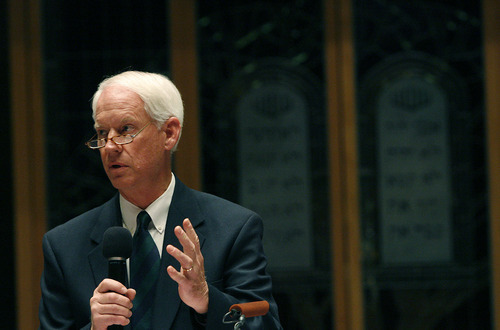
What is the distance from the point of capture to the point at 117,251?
1.70 m

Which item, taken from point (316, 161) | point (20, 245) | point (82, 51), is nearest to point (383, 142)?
point (316, 161)

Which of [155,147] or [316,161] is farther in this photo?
[316,161]

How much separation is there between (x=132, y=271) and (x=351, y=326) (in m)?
2.60

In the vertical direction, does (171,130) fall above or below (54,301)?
above

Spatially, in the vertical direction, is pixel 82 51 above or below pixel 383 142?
above

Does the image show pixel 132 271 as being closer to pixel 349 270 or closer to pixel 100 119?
pixel 100 119

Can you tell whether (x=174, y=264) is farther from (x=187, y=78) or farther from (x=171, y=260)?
(x=187, y=78)

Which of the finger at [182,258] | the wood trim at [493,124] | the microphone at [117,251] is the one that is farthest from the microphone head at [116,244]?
the wood trim at [493,124]

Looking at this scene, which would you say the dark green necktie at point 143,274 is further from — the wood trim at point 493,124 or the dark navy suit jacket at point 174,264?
the wood trim at point 493,124

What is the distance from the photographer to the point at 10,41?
4.40m

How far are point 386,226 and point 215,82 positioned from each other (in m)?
1.37

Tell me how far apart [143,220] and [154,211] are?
0.14 ft

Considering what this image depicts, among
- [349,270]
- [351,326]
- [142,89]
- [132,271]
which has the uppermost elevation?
[142,89]

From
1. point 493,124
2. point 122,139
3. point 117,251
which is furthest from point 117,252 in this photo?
point 493,124
